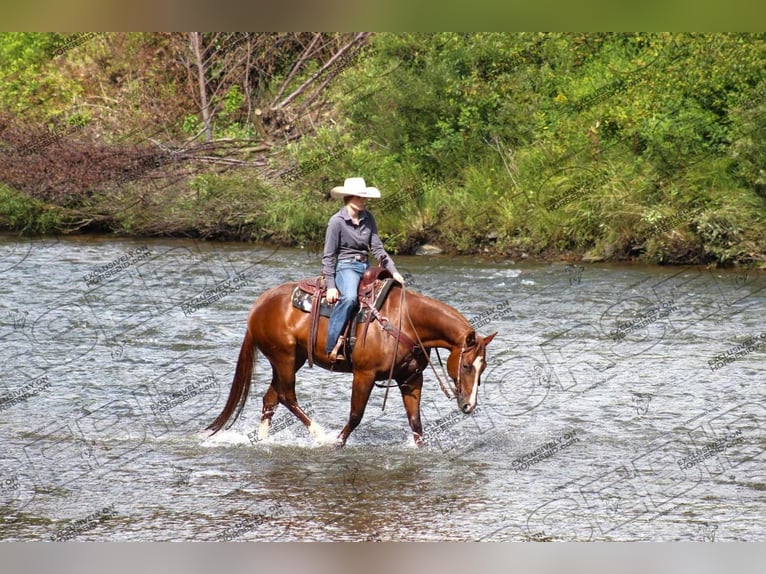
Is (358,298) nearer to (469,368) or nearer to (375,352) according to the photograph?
(375,352)

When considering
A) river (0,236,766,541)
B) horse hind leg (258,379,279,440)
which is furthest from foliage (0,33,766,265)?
horse hind leg (258,379,279,440)

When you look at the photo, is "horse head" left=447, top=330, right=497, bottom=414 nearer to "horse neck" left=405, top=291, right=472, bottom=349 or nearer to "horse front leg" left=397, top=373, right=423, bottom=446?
"horse neck" left=405, top=291, right=472, bottom=349

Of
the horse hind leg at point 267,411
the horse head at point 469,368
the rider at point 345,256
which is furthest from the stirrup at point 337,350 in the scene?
the horse head at point 469,368

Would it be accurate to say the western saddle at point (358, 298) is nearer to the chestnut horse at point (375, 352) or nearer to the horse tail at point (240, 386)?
the chestnut horse at point (375, 352)

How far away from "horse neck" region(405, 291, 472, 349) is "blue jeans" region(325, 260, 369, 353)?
0.54 meters

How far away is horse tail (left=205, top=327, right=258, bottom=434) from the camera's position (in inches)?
456

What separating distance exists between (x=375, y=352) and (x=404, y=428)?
166 cm

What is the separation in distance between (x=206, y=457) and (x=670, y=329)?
9.73 meters

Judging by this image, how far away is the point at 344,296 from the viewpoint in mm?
11055

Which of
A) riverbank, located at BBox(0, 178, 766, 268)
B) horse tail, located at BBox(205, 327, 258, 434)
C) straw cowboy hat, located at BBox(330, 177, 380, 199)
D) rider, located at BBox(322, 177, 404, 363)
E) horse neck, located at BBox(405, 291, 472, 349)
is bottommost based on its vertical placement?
riverbank, located at BBox(0, 178, 766, 268)

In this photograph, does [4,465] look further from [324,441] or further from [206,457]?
[324,441]

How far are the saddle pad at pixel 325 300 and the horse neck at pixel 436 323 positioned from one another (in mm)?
248

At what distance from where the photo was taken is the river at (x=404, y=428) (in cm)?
935
